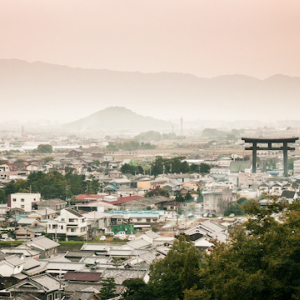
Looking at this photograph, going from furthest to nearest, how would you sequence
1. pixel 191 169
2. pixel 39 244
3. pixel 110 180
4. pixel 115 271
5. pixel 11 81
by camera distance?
pixel 11 81, pixel 191 169, pixel 110 180, pixel 39 244, pixel 115 271

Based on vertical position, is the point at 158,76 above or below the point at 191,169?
above

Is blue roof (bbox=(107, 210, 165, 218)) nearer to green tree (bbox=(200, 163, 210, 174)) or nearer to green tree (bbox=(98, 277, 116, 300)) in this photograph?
green tree (bbox=(98, 277, 116, 300))

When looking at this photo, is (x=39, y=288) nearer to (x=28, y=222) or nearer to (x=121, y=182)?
(x=28, y=222)

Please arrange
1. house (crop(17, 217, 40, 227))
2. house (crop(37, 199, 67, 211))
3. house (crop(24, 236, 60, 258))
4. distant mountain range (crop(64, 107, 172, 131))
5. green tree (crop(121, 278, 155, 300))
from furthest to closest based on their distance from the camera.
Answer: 1. distant mountain range (crop(64, 107, 172, 131))
2. house (crop(37, 199, 67, 211))
3. house (crop(17, 217, 40, 227))
4. house (crop(24, 236, 60, 258))
5. green tree (crop(121, 278, 155, 300))

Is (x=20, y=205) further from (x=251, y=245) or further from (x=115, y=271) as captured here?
(x=251, y=245)

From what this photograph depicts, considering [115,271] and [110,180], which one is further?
[110,180]

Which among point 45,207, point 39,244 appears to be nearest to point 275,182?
point 45,207

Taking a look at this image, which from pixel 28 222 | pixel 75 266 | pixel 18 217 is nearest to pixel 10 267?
pixel 75 266

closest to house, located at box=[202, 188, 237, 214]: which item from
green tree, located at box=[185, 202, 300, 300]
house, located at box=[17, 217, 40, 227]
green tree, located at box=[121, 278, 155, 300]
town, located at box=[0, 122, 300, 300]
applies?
town, located at box=[0, 122, 300, 300]
